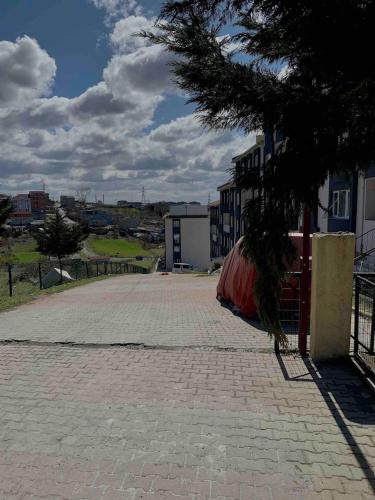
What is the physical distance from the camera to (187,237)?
5659 cm

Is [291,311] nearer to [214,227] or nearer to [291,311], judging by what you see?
[291,311]

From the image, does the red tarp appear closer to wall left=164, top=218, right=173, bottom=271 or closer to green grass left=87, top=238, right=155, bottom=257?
wall left=164, top=218, right=173, bottom=271

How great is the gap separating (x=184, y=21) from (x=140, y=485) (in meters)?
3.39

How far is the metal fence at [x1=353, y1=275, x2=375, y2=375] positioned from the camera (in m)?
4.60

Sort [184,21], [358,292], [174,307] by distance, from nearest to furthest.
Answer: [184,21] < [358,292] < [174,307]

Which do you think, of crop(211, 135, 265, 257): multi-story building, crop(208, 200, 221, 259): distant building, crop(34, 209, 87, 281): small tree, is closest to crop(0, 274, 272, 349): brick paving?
crop(211, 135, 265, 257): multi-story building

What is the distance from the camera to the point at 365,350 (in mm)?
4945

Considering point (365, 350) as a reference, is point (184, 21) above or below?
above

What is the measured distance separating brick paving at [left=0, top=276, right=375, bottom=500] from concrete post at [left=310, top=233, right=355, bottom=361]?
29cm

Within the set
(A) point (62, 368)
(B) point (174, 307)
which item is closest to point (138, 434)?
(A) point (62, 368)

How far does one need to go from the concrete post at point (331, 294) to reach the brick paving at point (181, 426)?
29cm

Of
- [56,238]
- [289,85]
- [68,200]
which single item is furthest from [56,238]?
[68,200]

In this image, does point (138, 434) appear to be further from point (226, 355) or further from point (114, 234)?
point (114, 234)

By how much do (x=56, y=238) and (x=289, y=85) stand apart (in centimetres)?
2603
